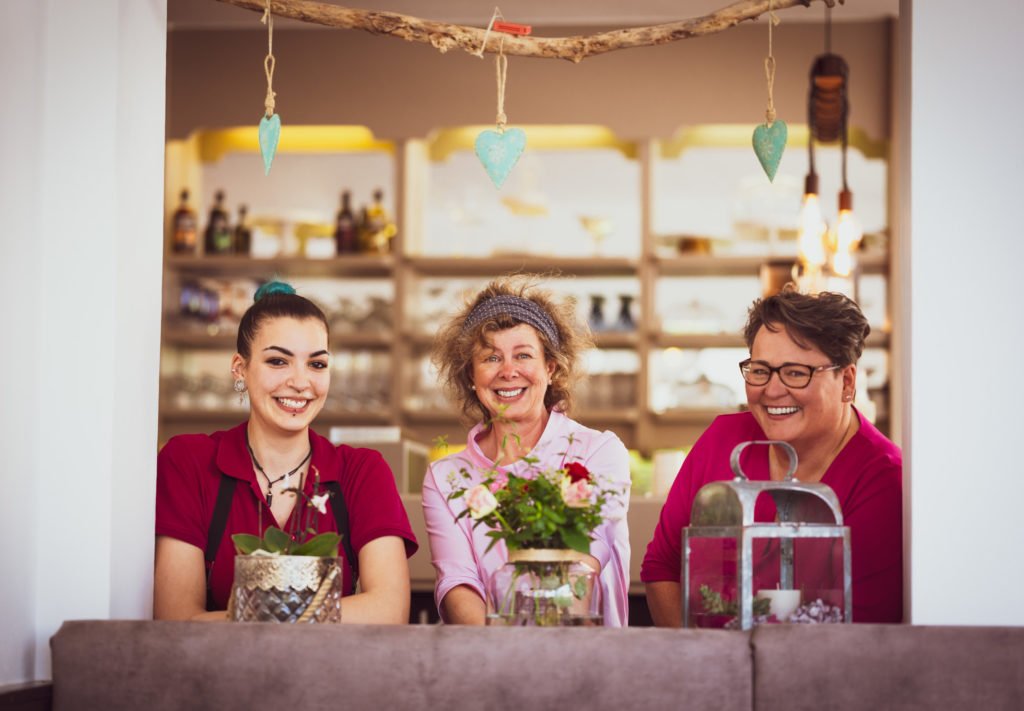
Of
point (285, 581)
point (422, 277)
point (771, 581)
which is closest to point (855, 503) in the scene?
point (771, 581)

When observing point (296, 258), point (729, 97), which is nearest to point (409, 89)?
point (296, 258)

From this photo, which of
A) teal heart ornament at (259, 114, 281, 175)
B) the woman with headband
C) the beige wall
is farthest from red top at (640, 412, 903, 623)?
the beige wall

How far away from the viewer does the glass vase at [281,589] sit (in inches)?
73.9

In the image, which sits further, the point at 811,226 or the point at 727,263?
the point at 727,263

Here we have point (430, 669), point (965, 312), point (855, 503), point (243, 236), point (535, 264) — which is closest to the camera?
point (430, 669)

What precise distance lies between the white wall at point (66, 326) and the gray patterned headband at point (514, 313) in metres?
0.92

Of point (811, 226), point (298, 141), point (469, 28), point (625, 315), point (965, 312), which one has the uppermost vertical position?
point (298, 141)

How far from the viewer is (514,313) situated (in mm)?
2762

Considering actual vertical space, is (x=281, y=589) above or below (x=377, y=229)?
below

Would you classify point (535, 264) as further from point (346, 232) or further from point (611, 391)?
point (346, 232)

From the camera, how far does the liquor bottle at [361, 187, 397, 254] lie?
20.1 feet

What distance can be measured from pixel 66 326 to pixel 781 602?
1.15m

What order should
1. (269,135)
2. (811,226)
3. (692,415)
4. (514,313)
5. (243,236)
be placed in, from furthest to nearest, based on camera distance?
(243,236) < (692,415) < (811,226) < (514,313) < (269,135)

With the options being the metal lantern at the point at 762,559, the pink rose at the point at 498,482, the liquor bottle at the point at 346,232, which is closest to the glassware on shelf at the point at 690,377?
the liquor bottle at the point at 346,232
